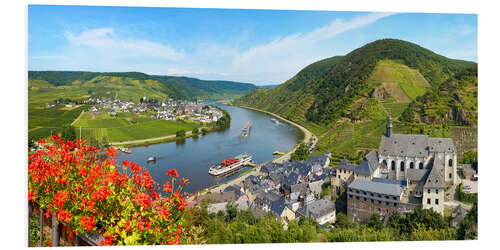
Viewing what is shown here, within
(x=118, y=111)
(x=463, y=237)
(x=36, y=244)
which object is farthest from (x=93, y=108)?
(x=463, y=237)

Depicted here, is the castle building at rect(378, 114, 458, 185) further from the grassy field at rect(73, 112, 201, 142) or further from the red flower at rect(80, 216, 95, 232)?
the red flower at rect(80, 216, 95, 232)

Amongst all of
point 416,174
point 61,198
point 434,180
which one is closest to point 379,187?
point 434,180

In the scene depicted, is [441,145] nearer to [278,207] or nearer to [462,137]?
[462,137]

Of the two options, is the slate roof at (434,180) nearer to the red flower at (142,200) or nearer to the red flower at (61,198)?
the red flower at (142,200)

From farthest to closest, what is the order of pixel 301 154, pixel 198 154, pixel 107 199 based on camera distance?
pixel 301 154 < pixel 198 154 < pixel 107 199

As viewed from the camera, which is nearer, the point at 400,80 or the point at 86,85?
the point at 86,85

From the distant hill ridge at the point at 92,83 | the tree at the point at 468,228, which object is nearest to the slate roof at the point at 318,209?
the tree at the point at 468,228

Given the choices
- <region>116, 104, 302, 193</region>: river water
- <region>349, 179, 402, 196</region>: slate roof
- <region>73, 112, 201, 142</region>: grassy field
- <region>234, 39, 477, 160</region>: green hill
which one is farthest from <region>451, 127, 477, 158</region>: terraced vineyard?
<region>73, 112, 201, 142</region>: grassy field
